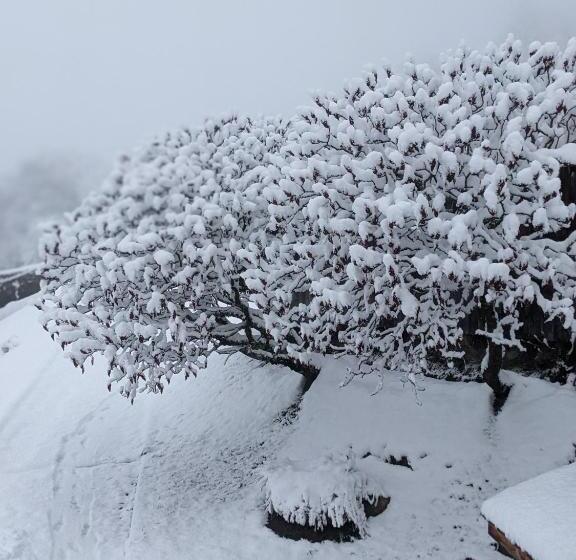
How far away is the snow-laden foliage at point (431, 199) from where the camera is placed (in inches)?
272

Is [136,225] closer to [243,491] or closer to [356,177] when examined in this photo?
[356,177]

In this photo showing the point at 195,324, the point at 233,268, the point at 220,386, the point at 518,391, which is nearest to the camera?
the point at 233,268

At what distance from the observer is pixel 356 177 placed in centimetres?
756

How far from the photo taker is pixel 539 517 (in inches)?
226

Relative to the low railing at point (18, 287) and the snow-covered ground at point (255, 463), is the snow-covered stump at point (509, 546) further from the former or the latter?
the low railing at point (18, 287)

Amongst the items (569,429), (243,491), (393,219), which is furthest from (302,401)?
(393,219)

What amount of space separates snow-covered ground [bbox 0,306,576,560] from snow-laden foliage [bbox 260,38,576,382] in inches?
63.9

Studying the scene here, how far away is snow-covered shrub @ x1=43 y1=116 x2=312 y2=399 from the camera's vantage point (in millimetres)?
7488

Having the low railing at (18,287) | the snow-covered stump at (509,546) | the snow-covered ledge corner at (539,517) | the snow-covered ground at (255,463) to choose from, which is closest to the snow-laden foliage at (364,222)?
the snow-covered ground at (255,463)

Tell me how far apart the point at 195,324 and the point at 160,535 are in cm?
369

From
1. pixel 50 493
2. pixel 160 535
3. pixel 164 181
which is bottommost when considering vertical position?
pixel 50 493

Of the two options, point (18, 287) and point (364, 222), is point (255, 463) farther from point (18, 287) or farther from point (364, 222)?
point (18, 287)

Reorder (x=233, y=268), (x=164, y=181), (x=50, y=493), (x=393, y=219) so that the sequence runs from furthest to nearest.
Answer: (x=50, y=493), (x=233, y=268), (x=164, y=181), (x=393, y=219)

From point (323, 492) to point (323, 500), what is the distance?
0.11 metres
